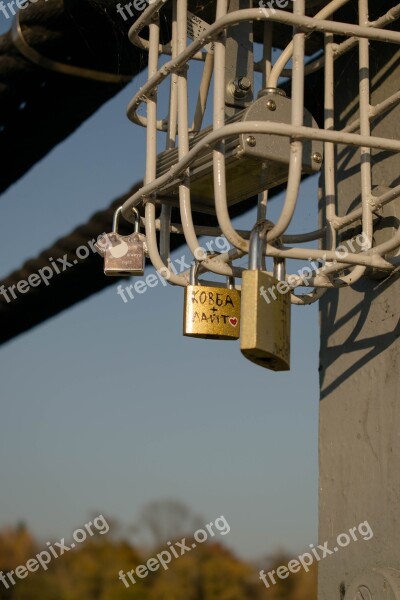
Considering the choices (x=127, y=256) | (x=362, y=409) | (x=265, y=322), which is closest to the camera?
(x=265, y=322)

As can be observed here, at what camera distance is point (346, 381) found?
1.75 m

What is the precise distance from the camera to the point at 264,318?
1.24 m

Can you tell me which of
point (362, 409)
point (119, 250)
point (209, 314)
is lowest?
point (362, 409)

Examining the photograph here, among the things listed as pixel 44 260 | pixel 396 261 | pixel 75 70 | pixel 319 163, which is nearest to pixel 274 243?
pixel 319 163

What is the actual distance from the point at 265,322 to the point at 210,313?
0.72ft

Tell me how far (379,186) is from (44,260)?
4.41ft

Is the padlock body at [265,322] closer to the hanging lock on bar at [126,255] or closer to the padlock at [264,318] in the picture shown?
the padlock at [264,318]

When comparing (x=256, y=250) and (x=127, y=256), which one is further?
(x=127, y=256)

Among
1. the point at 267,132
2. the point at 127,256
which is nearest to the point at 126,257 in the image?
the point at 127,256

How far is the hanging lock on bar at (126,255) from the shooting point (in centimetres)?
156

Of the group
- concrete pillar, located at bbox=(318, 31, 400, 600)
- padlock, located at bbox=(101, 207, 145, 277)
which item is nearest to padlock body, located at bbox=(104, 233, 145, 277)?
padlock, located at bbox=(101, 207, 145, 277)

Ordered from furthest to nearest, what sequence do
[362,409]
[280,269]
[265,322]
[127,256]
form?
[362,409]
[127,256]
[280,269]
[265,322]

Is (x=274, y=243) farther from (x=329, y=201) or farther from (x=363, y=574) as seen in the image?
(x=363, y=574)

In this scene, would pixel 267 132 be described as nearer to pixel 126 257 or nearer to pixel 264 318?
pixel 264 318
